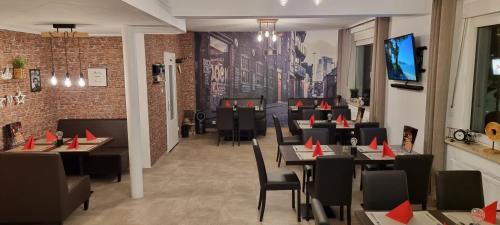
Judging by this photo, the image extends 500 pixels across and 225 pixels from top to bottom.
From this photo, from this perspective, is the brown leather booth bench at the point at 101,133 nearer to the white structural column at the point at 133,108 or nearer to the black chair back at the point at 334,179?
the white structural column at the point at 133,108

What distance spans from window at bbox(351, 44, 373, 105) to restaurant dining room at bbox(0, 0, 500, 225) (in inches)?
7.6

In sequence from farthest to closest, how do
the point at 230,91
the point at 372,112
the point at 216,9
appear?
the point at 230,91 < the point at 372,112 < the point at 216,9

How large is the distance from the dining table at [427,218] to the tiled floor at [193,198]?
5.64 ft

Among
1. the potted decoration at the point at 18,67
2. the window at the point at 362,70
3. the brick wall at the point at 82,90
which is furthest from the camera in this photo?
the window at the point at 362,70

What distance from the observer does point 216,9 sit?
214 inches

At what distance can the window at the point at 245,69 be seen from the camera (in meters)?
11.0

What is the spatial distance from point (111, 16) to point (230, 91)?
7021mm

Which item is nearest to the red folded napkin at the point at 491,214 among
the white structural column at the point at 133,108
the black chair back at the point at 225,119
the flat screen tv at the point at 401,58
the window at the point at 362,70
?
the flat screen tv at the point at 401,58

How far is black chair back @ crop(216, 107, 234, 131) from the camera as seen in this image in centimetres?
913

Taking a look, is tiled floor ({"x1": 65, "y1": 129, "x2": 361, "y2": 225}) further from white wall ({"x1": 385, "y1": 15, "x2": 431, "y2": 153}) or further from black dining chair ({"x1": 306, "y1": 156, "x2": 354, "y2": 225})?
white wall ({"x1": 385, "y1": 15, "x2": 431, "y2": 153})

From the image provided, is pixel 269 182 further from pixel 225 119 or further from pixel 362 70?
pixel 362 70

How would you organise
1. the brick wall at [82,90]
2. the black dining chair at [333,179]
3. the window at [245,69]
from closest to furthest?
the black dining chair at [333,179], the brick wall at [82,90], the window at [245,69]

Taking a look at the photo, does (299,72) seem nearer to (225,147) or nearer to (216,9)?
(225,147)

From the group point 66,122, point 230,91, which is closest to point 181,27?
point 66,122
